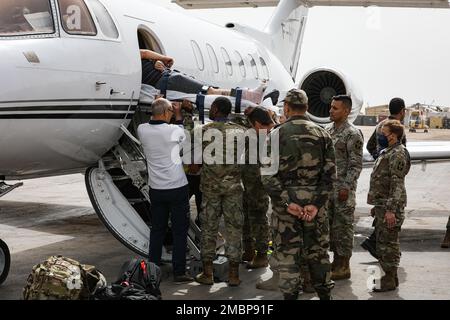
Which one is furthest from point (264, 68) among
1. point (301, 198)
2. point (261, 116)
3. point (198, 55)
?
point (301, 198)

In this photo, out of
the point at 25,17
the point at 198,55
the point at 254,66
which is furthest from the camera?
the point at 254,66

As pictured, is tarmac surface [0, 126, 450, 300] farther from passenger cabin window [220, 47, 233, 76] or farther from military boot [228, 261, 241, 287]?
passenger cabin window [220, 47, 233, 76]

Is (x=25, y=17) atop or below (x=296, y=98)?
atop

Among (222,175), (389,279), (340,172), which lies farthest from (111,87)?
(389,279)

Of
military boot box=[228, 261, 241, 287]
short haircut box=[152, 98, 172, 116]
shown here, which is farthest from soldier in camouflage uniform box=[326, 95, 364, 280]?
short haircut box=[152, 98, 172, 116]

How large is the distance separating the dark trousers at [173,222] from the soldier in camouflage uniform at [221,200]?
8.2 inches

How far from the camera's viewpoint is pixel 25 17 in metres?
6.24

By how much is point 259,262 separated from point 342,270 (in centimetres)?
108

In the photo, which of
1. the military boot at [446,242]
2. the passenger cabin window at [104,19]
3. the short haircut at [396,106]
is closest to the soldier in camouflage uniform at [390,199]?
the short haircut at [396,106]

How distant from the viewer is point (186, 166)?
707cm

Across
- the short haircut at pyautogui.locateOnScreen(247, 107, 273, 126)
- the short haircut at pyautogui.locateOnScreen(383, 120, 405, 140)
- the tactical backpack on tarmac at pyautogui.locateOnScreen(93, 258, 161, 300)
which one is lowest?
the tactical backpack on tarmac at pyautogui.locateOnScreen(93, 258, 161, 300)

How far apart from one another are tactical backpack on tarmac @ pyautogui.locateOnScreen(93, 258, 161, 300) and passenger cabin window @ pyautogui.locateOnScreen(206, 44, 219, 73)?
5188 mm

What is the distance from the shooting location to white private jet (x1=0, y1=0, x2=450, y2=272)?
5.97m

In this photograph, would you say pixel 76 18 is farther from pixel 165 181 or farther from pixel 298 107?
pixel 298 107
